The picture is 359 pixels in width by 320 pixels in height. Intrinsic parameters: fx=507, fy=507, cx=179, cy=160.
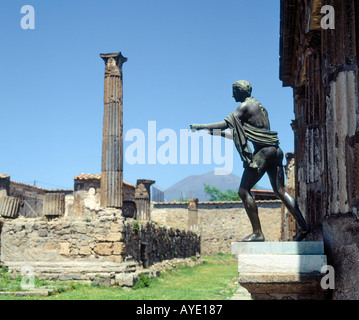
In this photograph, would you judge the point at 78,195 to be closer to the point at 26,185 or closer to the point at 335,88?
the point at 26,185

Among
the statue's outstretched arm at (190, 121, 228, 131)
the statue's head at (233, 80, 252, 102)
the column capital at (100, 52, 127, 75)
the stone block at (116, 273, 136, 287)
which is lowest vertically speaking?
the stone block at (116, 273, 136, 287)

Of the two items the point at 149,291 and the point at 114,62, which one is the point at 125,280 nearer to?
the point at 149,291

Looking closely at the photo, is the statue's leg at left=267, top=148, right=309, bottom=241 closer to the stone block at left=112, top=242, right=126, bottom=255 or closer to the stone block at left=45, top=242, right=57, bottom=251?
the stone block at left=112, top=242, right=126, bottom=255

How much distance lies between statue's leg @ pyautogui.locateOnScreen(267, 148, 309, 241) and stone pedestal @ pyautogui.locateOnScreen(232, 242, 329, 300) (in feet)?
1.78

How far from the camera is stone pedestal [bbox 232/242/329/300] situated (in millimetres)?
4402

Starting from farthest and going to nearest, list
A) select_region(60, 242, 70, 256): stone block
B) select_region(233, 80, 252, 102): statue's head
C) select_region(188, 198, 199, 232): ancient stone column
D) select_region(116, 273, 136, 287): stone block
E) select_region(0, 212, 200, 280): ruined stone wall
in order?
select_region(188, 198, 199, 232): ancient stone column, select_region(60, 242, 70, 256): stone block, select_region(0, 212, 200, 280): ruined stone wall, select_region(116, 273, 136, 287): stone block, select_region(233, 80, 252, 102): statue's head

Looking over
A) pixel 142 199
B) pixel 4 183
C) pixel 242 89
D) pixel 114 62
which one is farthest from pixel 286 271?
pixel 4 183

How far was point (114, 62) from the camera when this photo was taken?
1625 centimetres

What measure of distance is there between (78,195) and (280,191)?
25730 mm

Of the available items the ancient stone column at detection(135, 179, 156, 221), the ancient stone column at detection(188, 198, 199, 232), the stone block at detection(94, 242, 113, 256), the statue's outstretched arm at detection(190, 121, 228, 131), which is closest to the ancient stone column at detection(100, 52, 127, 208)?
the stone block at detection(94, 242, 113, 256)

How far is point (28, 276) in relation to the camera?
1402cm

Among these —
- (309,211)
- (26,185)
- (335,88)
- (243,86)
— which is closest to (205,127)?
(243,86)

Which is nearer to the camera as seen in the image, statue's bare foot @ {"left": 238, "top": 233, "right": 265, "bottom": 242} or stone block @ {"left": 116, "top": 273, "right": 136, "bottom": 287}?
statue's bare foot @ {"left": 238, "top": 233, "right": 265, "bottom": 242}
